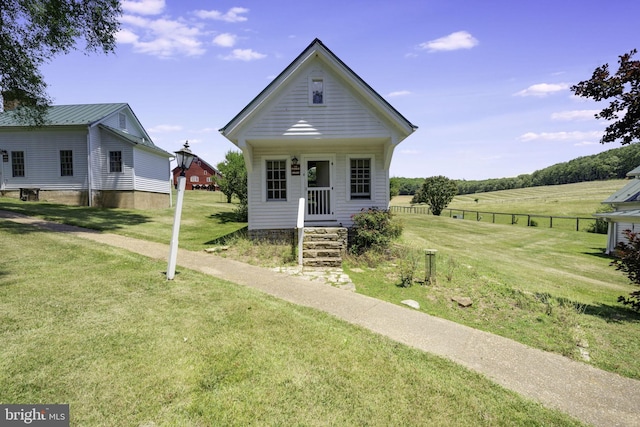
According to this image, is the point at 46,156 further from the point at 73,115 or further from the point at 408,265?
the point at 408,265

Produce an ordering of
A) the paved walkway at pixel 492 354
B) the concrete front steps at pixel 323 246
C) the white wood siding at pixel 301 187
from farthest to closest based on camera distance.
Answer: the white wood siding at pixel 301 187 → the concrete front steps at pixel 323 246 → the paved walkway at pixel 492 354

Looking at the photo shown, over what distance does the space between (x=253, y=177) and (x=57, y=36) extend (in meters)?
13.1

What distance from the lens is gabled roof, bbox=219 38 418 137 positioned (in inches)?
409

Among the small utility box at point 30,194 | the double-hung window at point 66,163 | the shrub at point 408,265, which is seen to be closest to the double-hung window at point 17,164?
the small utility box at point 30,194

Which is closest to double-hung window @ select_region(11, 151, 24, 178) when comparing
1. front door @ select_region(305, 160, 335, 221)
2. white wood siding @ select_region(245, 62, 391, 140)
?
white wood siding @ select_region(245, 62, 391, 140)

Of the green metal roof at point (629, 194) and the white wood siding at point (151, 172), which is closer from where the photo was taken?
the green metal roof at point (629, 194)

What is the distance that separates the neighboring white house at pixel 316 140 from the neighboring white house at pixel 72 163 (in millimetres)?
12896

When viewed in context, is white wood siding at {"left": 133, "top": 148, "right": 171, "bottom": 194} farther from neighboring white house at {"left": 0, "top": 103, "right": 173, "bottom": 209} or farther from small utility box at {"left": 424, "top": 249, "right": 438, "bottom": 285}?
small utility box at {"left": 424, "top": 249, "right": 438, "bottom": 285}

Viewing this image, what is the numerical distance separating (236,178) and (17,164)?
1423cm

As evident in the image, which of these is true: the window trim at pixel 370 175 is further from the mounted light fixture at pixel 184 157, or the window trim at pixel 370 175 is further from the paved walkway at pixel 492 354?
the mounted light fixture at pixel 184 157

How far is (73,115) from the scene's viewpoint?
812 inches

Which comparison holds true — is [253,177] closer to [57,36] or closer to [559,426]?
[559,426]

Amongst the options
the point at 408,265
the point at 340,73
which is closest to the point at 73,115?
the point at 340,73

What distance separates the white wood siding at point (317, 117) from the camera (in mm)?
10680
